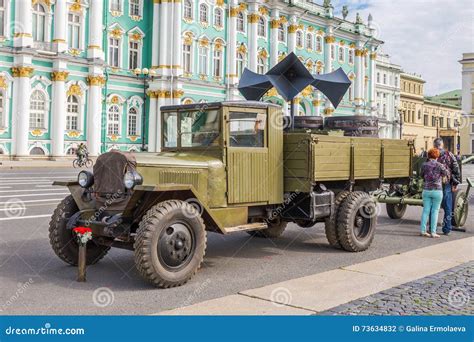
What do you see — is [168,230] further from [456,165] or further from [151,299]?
[456,165]

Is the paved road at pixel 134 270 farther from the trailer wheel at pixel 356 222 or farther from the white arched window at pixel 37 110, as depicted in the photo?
the white arched window at pixel 37 110

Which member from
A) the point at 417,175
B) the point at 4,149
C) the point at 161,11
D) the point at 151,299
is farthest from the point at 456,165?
the point at 161,11

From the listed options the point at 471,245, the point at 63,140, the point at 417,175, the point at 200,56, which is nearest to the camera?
the point at 471,245

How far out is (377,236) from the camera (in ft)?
37.2

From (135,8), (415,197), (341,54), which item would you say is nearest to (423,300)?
(415,197)

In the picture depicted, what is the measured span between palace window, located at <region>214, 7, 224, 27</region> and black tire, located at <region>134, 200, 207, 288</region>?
46022mm

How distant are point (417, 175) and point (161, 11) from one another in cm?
3624

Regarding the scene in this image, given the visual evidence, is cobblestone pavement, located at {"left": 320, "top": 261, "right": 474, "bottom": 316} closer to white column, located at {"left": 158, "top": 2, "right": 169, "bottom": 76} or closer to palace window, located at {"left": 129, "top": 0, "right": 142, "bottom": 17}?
white column, located at {"left": 158, "top": 2, "right": 169, "bottom": 76}

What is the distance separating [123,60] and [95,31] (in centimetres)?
405

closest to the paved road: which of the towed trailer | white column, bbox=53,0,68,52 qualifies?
the towed trailer

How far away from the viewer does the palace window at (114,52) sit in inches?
1716

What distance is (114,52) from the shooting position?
144 ft

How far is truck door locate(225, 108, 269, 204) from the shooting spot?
26.3 ft

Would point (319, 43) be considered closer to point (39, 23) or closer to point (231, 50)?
point (231, 50)
